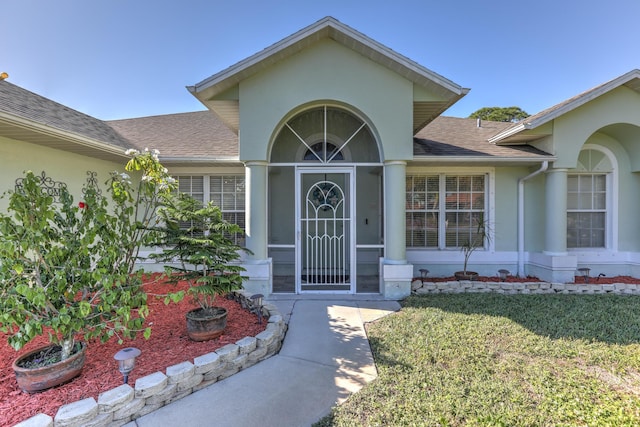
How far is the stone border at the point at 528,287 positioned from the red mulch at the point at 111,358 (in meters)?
4.53

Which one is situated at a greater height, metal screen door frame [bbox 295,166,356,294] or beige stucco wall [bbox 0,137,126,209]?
beige stucco wall [bbox 0,137,126,209]

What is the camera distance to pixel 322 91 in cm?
647

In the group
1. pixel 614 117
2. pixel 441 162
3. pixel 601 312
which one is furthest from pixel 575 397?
pixel 614 117

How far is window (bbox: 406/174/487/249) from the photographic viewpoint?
8.40 meters

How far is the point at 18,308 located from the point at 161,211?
1.80 metres

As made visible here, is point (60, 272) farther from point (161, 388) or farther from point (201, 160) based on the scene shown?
point (201, 160)

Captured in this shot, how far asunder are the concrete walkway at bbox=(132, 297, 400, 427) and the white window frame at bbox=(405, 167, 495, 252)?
4518 millimetres

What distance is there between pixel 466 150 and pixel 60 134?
913 centimetres

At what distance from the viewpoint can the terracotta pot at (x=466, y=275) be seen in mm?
7539

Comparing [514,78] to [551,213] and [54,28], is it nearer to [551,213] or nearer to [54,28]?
[551,213]

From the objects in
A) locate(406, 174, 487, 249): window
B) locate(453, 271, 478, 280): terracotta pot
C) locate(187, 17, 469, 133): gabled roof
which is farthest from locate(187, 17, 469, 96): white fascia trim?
locate(453, 271, 478, 280): terracotta pot

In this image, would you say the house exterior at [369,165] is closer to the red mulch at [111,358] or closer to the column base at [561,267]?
the column base at [561,267]

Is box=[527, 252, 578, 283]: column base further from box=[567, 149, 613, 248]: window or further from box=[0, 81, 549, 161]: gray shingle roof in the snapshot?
box=[0, 81, 549, 161]: gray shingle roof

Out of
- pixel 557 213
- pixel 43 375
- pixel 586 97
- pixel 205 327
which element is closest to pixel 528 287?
pixel 557 213
